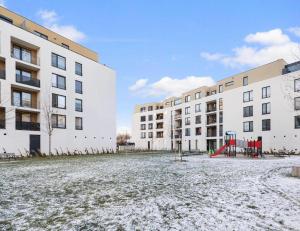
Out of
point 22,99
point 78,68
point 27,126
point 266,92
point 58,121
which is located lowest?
point 27,126

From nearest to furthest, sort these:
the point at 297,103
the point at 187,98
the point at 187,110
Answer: the point at 297,103 → the point at 187,110 → the point at 187,98

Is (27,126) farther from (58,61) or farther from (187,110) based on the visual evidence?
(187,110)

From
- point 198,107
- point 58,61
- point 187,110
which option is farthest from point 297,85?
point 58,61

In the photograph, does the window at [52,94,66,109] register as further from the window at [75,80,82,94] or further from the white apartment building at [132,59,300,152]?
the white apartment building at [132,59,300,152]

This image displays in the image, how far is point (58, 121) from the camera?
37812 millimetres

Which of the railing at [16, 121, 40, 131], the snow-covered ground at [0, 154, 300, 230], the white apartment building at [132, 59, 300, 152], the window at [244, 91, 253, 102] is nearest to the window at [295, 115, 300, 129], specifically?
the white apartment building at [132, 59, 300, 152]

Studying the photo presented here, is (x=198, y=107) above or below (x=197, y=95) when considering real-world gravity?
below

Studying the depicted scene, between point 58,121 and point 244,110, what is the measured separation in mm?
32645

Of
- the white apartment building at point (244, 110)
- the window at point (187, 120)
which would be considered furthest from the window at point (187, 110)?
the window at point (187, 120)

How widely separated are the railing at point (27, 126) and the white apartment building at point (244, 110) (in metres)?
17.8

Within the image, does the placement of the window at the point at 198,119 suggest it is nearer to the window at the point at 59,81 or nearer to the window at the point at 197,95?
the window at the point at 197,95

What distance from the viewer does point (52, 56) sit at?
37625 mm

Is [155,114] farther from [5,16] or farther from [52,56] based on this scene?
[5,16]

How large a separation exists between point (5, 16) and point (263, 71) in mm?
39517
